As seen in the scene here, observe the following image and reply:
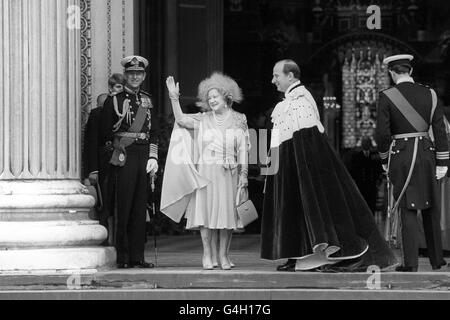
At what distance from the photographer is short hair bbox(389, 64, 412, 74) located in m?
12.5

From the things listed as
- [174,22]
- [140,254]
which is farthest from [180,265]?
[174,22]

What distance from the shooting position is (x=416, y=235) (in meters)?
12.3

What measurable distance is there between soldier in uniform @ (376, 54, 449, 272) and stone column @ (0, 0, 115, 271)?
107 inches

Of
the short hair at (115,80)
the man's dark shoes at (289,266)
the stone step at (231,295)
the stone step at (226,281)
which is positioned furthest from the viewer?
the short hair at (115,80)

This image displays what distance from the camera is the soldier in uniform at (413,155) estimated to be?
12297 millimetres

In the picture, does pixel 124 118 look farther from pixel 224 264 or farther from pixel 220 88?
pixel 224 264

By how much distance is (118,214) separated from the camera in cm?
1316

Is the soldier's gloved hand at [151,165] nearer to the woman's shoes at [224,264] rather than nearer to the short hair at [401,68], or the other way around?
the woman's shoes at [224,264]

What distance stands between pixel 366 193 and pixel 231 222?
25.3 feet

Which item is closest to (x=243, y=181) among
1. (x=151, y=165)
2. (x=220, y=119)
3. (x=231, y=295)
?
(x=220, y=119)

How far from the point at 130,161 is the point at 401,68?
2.70m

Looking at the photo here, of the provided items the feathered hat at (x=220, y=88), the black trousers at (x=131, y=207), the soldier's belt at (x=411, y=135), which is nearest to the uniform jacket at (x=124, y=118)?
the black trousers at (x=131, y=207)

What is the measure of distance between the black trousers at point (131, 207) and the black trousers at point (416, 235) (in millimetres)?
2503

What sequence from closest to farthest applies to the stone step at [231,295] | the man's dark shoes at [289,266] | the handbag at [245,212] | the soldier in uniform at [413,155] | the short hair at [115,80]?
the stone step at [231,295], the soldier in uniform at [413,155], the man's dark shoes at [289,266], the handbag at [245,212], the short hair at [115,80]
